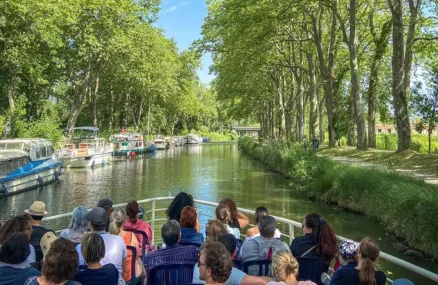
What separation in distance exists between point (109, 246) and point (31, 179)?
70.2 ft

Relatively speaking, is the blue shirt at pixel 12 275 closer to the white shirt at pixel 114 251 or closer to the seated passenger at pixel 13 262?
the seated passenger at pixel 13 262

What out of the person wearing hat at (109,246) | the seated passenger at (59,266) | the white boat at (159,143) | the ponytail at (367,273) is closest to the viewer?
the seated passenger at (59,266)

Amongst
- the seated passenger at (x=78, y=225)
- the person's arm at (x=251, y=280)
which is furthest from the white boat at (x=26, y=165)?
the person's arm at (x=251, y=280)

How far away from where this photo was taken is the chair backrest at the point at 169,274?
15.6 feet

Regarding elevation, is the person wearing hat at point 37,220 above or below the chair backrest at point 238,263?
above

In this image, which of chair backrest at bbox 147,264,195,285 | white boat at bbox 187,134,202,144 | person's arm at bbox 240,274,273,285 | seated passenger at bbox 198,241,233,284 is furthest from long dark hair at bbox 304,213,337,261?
white boat at bbox 187,134,202,144

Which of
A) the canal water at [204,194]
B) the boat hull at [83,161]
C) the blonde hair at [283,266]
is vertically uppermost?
the blonde hair at [283,266]

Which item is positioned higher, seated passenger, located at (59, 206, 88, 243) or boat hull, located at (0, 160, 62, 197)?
seated passenger, located at (59, 206, 88, 243)

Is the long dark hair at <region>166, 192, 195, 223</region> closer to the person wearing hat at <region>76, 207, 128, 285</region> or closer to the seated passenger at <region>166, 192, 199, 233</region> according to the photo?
the seated passenger at <region>166, 192, 199, 233</region>

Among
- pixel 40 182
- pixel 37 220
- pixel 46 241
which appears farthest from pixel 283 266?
pixel 40 182

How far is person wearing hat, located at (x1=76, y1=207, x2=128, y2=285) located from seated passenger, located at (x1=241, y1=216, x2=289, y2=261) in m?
1.38

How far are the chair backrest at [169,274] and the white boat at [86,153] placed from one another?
32866 millimetres

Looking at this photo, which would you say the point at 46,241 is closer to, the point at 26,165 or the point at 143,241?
the point at 143,241

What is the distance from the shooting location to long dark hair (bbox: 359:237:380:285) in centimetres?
395
